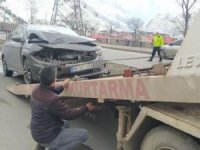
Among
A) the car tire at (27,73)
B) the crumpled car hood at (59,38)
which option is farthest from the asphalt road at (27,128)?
the crumpled car hood at (59,38)

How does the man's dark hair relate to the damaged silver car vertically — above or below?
above

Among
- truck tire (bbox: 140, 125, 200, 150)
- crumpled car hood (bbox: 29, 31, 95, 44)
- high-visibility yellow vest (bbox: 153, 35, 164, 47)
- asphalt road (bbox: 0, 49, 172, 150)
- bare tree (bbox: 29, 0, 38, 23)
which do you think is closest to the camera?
truck tire (bbox: 140, 125, 200, 150)

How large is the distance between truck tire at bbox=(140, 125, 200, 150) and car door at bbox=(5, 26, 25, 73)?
628 cm

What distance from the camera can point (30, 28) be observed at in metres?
10.9

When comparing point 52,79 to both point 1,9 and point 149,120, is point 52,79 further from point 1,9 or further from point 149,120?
point 1,9

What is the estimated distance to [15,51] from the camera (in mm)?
11023

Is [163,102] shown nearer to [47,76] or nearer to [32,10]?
[47,76]

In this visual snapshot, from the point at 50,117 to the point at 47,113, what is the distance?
7 centimetres

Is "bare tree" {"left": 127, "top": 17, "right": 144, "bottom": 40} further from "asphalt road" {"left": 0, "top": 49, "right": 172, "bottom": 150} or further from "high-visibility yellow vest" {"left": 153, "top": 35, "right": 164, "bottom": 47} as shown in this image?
"asphalt road" {"left": 0, "top": 49, "right": 172, "bottom": 150}

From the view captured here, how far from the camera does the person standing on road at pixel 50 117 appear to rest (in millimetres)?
5250

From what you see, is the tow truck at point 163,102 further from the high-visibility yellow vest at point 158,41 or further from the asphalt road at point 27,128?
the high-visibility yellow vest at point 158,41

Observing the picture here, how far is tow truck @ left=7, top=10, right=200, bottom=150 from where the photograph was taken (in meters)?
4.09

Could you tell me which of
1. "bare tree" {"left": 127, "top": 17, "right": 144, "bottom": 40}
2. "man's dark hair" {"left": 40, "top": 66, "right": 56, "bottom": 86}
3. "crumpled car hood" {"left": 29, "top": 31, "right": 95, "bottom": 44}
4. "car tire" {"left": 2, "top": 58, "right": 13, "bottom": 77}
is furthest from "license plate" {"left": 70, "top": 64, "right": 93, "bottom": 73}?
"bare tree" {"left": 127, "top": 17, "right": 144, "bottom": 40}

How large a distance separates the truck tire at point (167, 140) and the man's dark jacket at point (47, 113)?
1.07m
